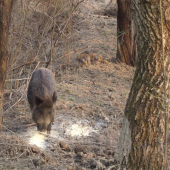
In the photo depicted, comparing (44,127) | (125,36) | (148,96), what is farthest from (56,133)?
(125,36)

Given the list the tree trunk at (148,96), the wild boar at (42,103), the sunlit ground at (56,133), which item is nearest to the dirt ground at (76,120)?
the sunlit ground at (56,133)

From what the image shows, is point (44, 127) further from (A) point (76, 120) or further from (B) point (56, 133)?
(A) point (76, 120)

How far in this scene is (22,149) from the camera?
6.78m

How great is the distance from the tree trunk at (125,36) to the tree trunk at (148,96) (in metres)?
6.74

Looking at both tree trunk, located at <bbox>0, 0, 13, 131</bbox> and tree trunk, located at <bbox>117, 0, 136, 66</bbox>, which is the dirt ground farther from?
tree trunk, located at <bbox>0, 0, 13, 131</bbox>

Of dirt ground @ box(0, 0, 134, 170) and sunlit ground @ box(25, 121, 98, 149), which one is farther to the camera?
sunlit ground @ box(25, 121, 98, 149)

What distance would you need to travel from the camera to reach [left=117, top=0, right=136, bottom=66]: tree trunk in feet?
39.4

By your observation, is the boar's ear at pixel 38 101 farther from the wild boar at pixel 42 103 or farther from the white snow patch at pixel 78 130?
the white snow patch at pixel 78 130

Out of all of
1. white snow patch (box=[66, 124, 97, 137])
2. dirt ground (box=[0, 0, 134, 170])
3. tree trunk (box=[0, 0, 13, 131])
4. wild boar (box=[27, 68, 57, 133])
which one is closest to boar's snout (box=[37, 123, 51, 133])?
wild boar (box=[27, 68, 57, 133])

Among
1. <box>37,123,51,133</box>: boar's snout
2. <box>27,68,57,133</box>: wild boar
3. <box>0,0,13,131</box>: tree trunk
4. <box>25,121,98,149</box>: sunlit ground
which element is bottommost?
<box>25,121,98,149</box>: sunlit ground

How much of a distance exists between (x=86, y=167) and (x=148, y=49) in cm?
232

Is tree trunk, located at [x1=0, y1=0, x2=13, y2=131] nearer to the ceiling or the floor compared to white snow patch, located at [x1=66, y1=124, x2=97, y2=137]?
nearer to the ceiling

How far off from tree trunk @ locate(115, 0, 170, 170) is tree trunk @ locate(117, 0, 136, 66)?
6.74 m

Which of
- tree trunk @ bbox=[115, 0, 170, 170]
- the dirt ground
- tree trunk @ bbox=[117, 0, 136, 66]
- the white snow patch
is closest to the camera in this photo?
tree trunk @ bbox=[115, 0, 170, 170]
